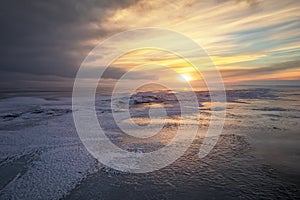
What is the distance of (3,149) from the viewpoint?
22.3ft

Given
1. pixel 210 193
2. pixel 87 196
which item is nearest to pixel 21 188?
pixel 87 196

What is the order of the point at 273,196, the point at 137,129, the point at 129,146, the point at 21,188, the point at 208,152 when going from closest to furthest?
the point at 273,196, the point at 21,188, the point at 208,152, the point at 129,146, the point at 137,129

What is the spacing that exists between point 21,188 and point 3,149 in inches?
127

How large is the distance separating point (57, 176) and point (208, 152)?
451 centimetres

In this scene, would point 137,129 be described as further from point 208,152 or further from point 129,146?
point 208,152

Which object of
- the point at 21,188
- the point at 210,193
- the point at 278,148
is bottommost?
the point at 21,188

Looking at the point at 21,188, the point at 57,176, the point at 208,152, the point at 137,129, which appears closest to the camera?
the point at 21,188

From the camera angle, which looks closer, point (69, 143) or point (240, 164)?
point (240, 164)

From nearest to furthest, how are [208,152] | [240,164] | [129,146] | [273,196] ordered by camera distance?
[273,196]
[240,164]
[208,152]
[129,146]

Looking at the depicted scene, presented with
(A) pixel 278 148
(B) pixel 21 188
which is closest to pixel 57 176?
(B) pixel 21 188

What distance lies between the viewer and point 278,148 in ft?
22.7

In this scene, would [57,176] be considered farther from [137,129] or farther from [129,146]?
[137,129]

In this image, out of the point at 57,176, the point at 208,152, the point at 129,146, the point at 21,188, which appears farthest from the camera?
the point at 129,146

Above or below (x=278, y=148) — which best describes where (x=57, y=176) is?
below
